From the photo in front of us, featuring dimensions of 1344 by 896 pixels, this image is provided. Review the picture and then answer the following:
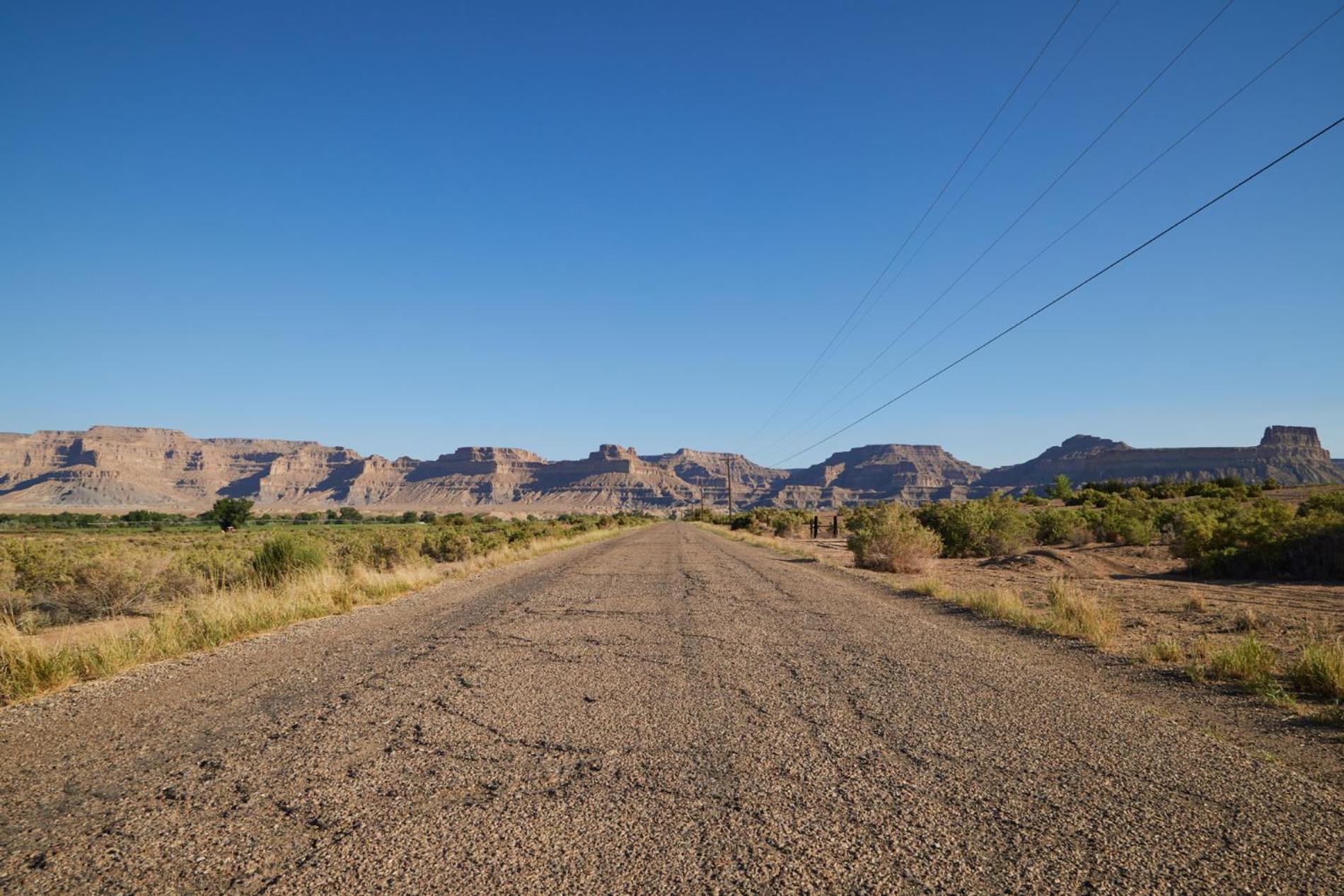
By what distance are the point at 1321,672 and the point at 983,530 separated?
24106 mm

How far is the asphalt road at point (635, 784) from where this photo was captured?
136 inches

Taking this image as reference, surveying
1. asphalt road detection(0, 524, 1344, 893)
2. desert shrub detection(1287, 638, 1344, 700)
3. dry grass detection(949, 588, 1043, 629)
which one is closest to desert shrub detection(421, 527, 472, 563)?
dry grass detection(949, 588, 1043, 629)

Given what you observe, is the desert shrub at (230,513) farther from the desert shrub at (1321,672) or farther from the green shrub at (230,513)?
the desert shrub at (1321,672)

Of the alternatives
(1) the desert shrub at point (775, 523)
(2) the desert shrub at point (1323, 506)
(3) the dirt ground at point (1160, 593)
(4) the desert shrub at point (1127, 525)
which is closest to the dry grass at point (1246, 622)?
(3) the dirt ground at point (1160, 593)

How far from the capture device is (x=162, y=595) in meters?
17.7

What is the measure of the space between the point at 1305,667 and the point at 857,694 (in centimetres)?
502

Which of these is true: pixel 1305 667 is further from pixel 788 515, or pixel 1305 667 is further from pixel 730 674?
pixel 788 515

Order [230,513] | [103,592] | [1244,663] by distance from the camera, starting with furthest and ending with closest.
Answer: [230,513], [103,592], [1244,663]

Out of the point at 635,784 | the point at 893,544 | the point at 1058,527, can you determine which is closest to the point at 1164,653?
the point at 635,784

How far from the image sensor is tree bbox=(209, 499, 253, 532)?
68062 millimetres

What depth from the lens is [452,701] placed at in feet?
21.4

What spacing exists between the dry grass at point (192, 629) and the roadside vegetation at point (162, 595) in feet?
0.06

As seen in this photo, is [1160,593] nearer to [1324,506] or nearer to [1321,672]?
[1321,672]

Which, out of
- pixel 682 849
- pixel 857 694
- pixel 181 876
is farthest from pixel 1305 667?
pixel 181 876
